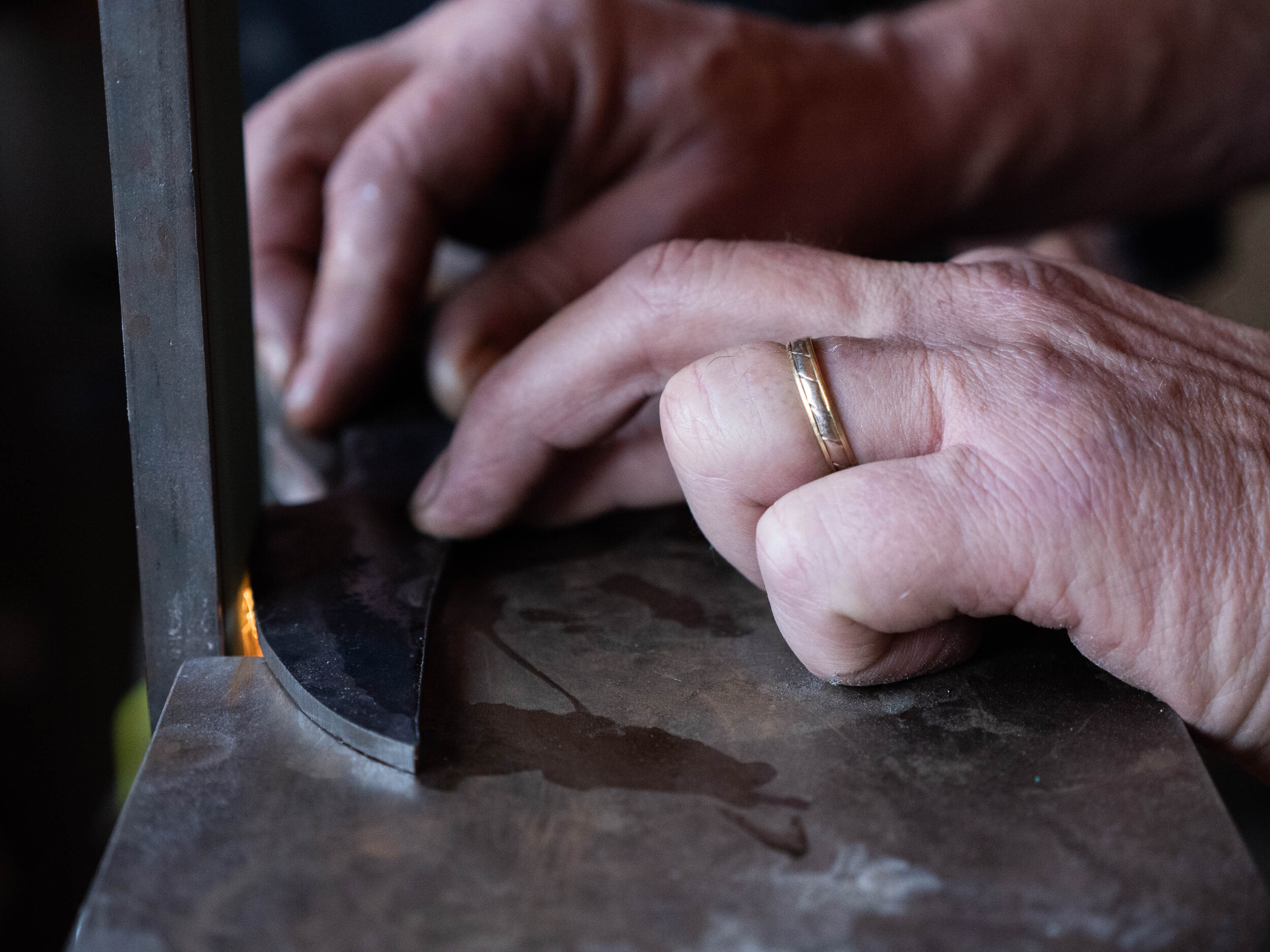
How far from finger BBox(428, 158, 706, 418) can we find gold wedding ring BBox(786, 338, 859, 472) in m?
0.51

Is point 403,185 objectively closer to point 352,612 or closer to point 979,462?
point 352,612

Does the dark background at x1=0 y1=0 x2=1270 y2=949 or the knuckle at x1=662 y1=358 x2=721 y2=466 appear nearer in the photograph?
the knuckle at x1=662 y1=358 x2=721 y2=466

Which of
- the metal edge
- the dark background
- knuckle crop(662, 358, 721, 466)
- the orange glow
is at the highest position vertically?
knuckle crop(662, 358, 721, 466)

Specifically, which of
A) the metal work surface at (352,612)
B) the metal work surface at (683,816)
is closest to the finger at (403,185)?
the metal work surface at (352,612)

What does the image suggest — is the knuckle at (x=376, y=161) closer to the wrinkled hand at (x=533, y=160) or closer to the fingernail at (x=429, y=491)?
the wrinkled hand at (x=533, y=160)

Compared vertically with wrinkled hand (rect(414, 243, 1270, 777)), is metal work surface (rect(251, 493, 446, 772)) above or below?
below

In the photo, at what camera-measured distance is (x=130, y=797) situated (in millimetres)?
479

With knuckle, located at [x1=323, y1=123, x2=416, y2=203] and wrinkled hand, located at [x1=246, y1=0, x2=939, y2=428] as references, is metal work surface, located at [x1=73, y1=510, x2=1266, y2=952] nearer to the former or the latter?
wrinkled hand, located at [x1=246, y1=0, x2=939, y2=428]

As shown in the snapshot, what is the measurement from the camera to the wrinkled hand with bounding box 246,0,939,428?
3.54 feet

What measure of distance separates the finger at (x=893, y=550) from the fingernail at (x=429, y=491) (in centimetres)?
32

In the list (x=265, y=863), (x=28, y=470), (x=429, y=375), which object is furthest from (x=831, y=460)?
(x=28, y=470)

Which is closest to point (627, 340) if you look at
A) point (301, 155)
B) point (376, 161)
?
point (376, 161)

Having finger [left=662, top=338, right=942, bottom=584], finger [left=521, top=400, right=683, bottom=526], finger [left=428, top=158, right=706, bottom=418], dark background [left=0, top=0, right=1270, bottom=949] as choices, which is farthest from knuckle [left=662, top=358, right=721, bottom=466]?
dark background [left=0, top=0, right=1270, bottom=949]

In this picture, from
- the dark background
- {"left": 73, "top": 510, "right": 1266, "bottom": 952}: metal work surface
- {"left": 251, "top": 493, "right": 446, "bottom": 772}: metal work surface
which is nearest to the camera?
{"left": 73, "top": 510, "right": 1266, "bottom": 952}: metal work surface
